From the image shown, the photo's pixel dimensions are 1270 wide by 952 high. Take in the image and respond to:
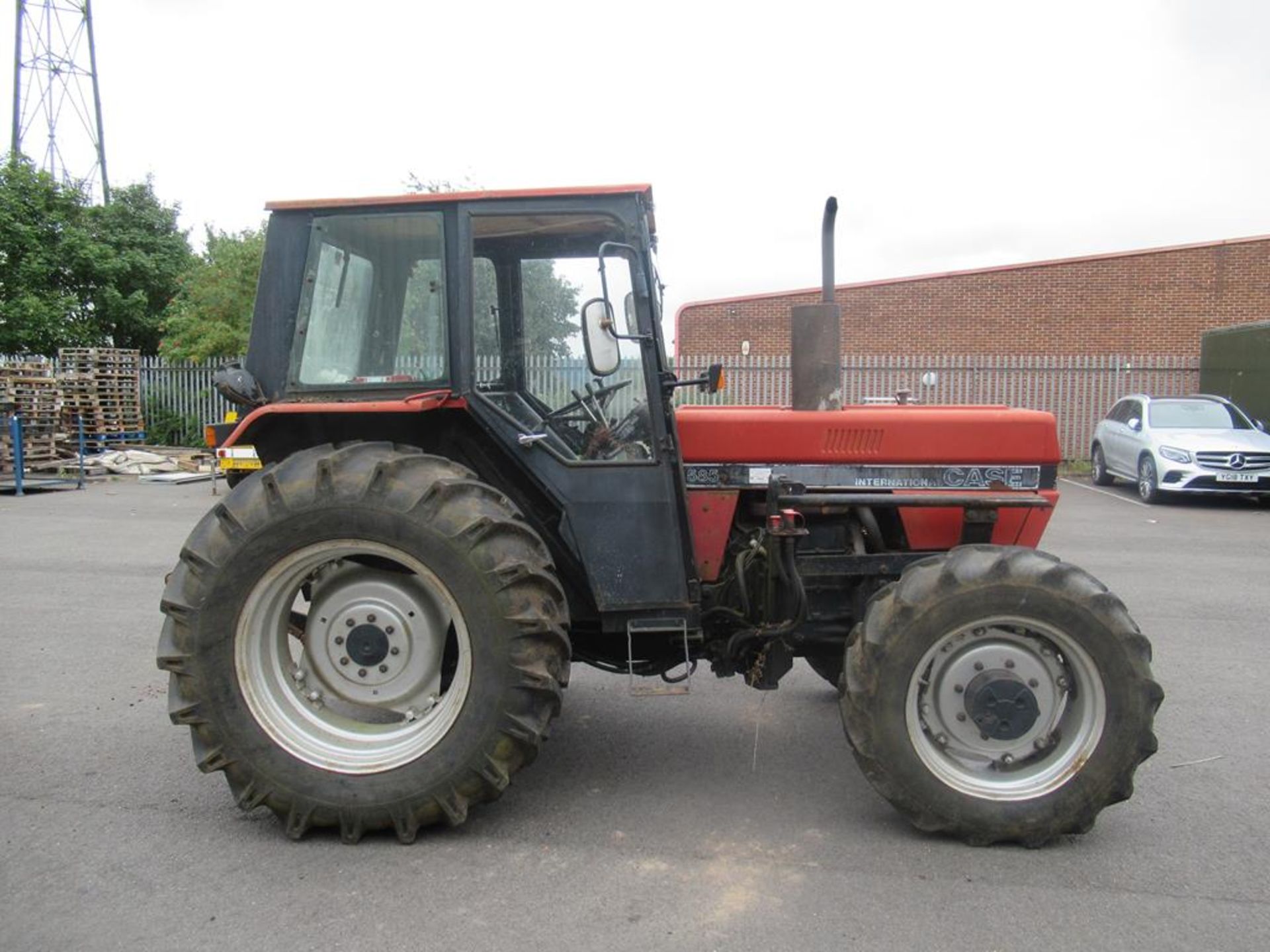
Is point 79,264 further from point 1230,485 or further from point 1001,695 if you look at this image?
point 1001,695

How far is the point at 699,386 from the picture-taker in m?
3.95

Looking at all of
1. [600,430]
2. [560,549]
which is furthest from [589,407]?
[560,549]

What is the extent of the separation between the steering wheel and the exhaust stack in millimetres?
783

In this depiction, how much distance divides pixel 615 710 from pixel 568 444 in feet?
5.57

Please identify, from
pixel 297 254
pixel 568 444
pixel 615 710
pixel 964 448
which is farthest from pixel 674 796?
pixel 297 254

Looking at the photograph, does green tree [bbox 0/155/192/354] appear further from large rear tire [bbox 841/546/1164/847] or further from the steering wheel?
large rear tire [bbox 841/546/1164/847]

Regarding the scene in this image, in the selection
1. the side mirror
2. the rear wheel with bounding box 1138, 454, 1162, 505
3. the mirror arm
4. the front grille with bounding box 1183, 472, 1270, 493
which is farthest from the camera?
the rear wheel with bounding box 1138, 454, 1162, 505

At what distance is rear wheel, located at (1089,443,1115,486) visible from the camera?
54.4 ft

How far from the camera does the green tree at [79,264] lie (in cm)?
2306

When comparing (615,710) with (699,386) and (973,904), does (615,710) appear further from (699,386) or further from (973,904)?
(973,904)

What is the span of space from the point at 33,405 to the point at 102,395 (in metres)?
2.68

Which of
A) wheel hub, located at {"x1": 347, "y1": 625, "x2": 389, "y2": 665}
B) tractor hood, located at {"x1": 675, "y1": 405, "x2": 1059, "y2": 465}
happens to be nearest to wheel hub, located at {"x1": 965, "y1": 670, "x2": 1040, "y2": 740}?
tractor hood, located at {"x1": 675, "y1": 405, "x2": 1059, "y2": 465}

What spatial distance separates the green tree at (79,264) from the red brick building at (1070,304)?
1556 cm

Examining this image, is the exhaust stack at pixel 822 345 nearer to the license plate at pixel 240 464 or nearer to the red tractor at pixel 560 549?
the red tractor at pixel 560 549
